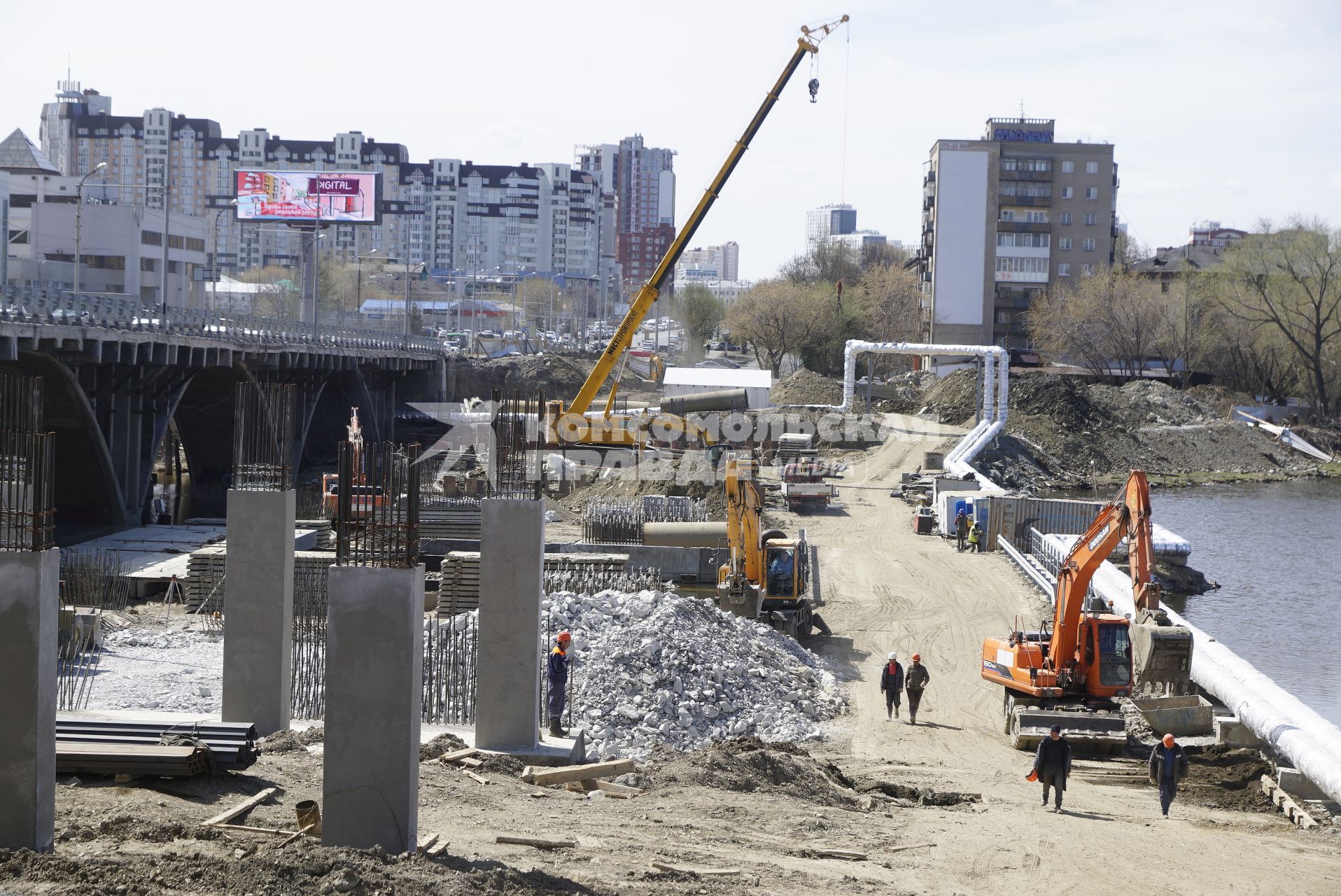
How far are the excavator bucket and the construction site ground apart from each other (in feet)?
4.78

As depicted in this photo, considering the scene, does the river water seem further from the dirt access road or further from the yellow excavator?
the yellow excavator

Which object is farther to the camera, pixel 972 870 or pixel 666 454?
pixel 666 454

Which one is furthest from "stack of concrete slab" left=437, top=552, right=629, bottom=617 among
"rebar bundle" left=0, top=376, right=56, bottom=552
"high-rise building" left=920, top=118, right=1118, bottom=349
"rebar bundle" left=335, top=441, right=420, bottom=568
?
"high-rise building" left=920, top=118, right=1118, bottom=349

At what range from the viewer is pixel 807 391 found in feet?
231

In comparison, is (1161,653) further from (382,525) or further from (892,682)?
(382,525)

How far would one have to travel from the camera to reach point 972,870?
460 inches

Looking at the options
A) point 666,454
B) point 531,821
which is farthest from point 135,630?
point 666,454

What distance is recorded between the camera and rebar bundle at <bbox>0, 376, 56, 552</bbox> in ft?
30.6

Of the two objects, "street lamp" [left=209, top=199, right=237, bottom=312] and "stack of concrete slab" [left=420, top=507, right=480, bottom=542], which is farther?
"street lamp" [left=209, top=199, right=237, bottom=312]

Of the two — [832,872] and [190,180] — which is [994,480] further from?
[190,180]

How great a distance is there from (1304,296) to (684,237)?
52674mm

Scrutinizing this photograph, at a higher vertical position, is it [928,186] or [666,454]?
[928,186]

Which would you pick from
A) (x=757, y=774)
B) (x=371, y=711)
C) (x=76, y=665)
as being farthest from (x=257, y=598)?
(x=76, y=665)

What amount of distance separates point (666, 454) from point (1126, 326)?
53070 millimetres
